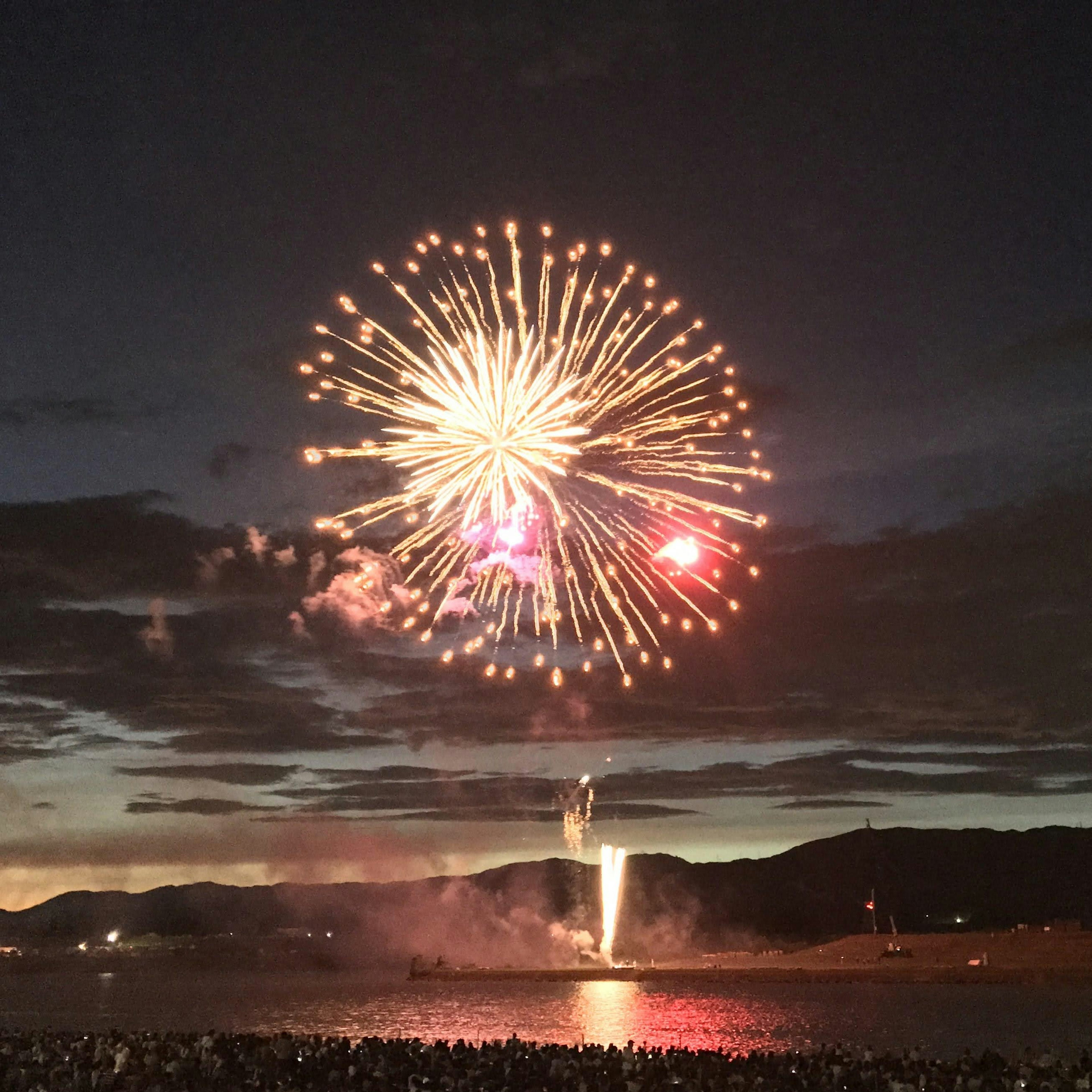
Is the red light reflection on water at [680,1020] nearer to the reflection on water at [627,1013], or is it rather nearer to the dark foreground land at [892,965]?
the reflection on water at [627,1013]

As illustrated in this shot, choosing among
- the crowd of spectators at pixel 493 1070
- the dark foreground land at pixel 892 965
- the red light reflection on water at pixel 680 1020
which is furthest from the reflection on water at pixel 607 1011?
the crowd of spectators at pixel 493 1070

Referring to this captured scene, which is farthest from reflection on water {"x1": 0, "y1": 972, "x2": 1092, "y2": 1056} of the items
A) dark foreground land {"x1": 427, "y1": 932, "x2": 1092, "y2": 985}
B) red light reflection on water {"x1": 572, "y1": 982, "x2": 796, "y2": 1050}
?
dark foreground land {"x1": 427, "y1": 932, "x2": 1092, "y2": 985}

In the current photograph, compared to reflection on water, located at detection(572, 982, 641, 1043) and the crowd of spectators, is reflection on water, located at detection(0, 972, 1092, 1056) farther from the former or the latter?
the crowd of spectators

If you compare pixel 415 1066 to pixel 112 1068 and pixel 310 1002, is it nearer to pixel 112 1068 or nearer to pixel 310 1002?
pixel 112 1068

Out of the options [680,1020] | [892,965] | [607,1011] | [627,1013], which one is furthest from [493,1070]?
[892,965]

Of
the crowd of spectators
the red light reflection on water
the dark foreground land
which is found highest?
the dark foreground land

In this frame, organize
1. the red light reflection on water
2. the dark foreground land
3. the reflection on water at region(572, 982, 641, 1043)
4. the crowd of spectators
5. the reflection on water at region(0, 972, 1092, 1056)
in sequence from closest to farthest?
the crowd of spectators, the red light reflection on water, the reflection on water at region(0, 972, 1092, 1056), the reflection on water at region(572, 982, 641, 1043), the dark foreground land
